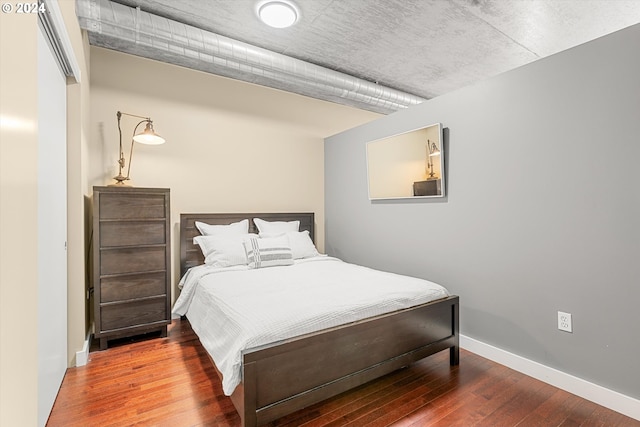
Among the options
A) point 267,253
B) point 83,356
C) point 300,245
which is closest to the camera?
point 83,356

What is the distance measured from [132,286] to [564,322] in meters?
3.50

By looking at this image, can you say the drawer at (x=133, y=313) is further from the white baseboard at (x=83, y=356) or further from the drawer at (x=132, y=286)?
the white baseboard at (x=83, y=356)

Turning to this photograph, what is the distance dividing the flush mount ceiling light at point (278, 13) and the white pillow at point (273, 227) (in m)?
2.14

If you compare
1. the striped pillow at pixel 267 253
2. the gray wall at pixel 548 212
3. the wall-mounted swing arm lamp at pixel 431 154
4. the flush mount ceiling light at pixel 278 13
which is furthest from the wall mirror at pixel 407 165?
the flush mount ceiling light at pixel 278 13

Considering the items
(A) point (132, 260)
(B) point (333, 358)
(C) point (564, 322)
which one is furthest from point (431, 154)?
(A) point (132, 260)

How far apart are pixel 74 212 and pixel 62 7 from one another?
1.41 m

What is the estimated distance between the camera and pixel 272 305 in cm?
209

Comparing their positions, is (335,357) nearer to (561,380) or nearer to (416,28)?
(561,380)

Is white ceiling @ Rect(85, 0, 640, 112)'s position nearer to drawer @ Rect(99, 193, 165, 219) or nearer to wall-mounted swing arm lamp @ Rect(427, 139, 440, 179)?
wall-mounted swing arm lamp @ Rect(427, 139, 440, 179)

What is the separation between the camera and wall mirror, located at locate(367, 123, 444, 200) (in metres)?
3.09

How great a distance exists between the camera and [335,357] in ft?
6.38

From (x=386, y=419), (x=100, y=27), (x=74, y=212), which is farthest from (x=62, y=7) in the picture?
(x=386, y=419)

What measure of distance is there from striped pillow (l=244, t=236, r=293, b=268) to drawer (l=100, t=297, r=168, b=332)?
91 cm

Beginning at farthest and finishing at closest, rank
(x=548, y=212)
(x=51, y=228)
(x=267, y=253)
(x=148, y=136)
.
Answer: (x=267, y=253), (x=148, y=136), (x=548, y=212), (x=51, y=228)
